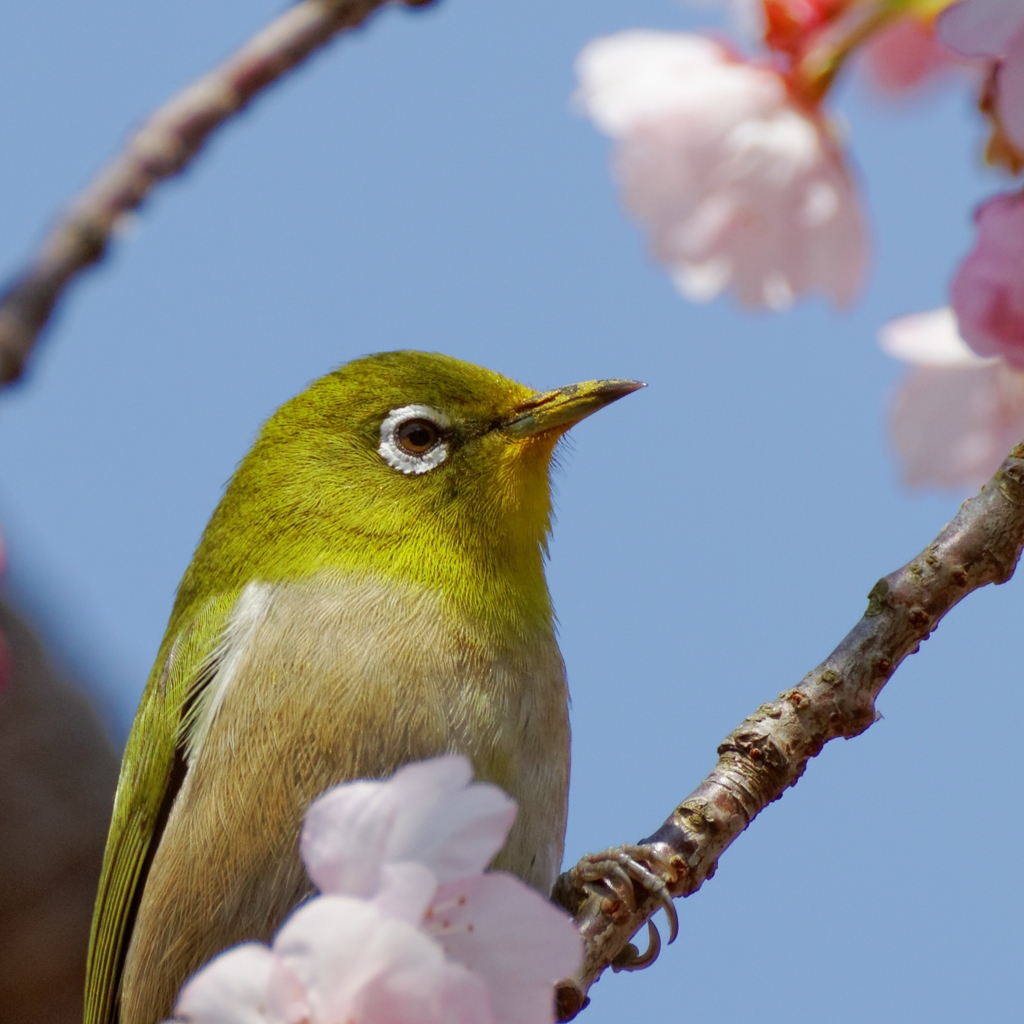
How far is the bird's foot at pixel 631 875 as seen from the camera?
207 centimetres

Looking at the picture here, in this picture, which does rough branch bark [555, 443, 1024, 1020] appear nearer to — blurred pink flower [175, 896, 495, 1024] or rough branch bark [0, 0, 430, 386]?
blurred pink flower [175, 896, 495, 1024]

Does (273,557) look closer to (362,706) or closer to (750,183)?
(362,706)

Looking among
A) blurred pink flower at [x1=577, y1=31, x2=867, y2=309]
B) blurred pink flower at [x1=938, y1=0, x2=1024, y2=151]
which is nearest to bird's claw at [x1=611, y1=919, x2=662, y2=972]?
blurred pink flower at [x1=577, y1=31, x2=867, y2=309]

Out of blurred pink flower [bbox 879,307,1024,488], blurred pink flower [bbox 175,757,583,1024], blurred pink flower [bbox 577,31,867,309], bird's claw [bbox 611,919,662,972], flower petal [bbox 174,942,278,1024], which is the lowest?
flower petal [bbox 174,942,278,1024]

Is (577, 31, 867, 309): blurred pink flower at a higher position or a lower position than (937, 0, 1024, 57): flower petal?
higher

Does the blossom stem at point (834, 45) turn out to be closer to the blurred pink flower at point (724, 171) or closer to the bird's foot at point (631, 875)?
the blurred pink flower at point (724, 171)

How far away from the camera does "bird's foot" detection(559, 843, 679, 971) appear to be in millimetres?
2066

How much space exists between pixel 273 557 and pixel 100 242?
50.1 inches

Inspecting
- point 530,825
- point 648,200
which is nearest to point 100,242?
point 648,200

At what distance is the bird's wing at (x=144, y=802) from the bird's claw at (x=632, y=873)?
3.29ft

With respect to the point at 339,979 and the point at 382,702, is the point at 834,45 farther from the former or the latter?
the point at 339,979

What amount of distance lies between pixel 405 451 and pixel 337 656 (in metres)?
0.65

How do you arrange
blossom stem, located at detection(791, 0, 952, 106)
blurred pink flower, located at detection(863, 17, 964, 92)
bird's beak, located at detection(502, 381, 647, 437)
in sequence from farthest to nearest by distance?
bird's beak, located at detection(502, 381, 647, 437), blurred pink flower, located at detection(863, 17, 964, 92), blossom stem, located at detection(791, 0, 952, 106)

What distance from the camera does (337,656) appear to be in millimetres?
2584
